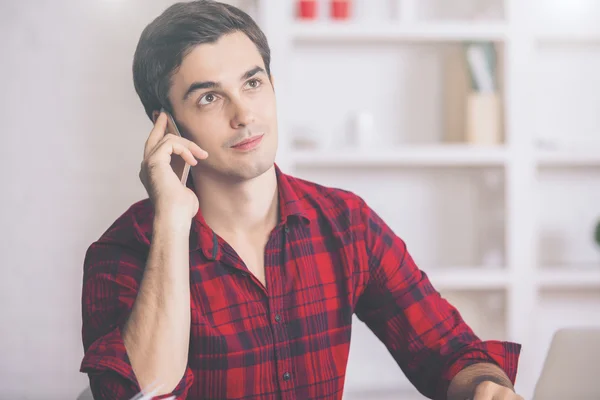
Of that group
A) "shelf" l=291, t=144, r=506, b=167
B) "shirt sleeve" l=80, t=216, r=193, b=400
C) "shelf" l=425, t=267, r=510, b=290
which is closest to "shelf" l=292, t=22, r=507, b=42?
"shelf" l=291, t=144, r=506, b=167

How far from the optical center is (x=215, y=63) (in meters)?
1.38

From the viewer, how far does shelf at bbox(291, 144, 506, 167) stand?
225 centimetres

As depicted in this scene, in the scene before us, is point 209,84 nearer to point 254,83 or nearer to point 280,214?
point 254,83

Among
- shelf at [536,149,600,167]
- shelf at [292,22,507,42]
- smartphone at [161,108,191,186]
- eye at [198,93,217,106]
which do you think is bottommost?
shelf at [536,149,600,167]

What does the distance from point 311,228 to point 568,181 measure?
4.46ft

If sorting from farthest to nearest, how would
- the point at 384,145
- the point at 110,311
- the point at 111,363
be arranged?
the point at 384,145 → the point at 110,311 → the point at 111,363

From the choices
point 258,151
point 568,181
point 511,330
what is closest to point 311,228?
point 258,151

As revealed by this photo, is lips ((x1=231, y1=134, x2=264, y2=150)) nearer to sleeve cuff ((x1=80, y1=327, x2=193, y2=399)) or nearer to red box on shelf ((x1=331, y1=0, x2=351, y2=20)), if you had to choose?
sleeve cuff ((x1=80, y1=327, x2=193, y2=399))

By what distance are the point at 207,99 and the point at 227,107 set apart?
0.15 ft

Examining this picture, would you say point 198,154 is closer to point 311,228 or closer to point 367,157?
point 311,228

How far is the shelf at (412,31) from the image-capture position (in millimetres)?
2240

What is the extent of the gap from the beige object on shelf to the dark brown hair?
40.2 inches

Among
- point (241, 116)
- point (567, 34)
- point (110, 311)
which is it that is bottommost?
point (110, 311)

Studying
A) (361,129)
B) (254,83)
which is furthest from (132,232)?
(361,129)
